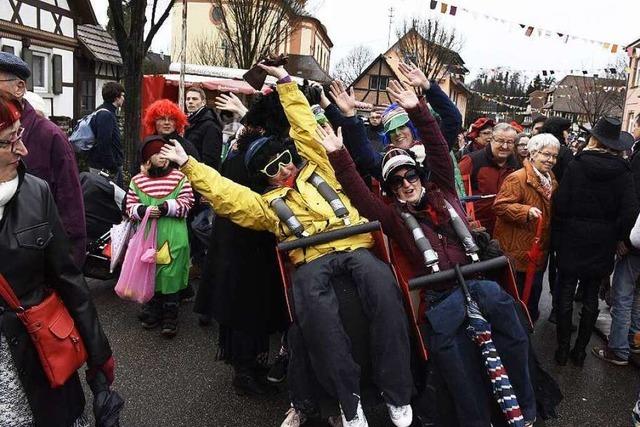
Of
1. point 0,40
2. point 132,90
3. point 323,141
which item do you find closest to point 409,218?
point 323,141

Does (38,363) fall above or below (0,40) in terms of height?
below

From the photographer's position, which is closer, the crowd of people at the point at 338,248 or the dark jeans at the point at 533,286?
the crowd of people at the point at 338,248

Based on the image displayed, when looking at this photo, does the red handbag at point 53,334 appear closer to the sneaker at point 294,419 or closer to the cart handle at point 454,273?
the sneaker at point 294,419

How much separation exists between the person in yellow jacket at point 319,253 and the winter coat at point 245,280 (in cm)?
36

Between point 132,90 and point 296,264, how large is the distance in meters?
7.77

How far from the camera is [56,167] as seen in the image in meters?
2.97

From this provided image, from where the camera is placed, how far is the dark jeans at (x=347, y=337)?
8.70 ft

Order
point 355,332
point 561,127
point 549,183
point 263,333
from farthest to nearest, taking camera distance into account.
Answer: point 561,127
point 549,183
point 263,333
point 355,332

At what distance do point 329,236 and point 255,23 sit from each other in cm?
2048

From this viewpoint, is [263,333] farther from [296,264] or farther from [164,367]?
[164,367]

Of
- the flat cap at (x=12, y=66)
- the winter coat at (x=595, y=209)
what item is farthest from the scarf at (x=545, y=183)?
the flat cap at (x=12, y=66)

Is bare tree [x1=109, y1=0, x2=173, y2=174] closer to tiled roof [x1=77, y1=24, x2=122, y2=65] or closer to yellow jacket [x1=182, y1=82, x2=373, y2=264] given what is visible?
yellow jacket [x1=182, y1=82, x2=373, y2=264]

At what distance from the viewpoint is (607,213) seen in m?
4.03

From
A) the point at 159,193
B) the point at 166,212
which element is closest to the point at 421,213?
the point at 166,212
